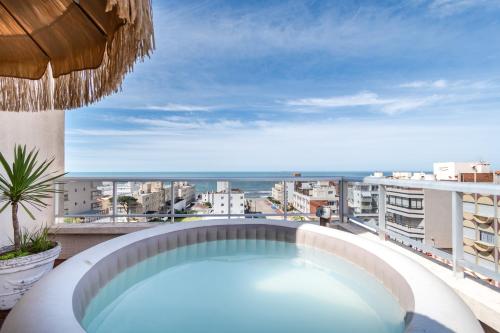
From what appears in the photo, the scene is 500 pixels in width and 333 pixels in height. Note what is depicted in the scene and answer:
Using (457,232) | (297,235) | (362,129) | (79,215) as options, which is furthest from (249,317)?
(362,129)

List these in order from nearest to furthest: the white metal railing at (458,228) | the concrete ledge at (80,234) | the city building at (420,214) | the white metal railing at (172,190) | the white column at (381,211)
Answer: the white metal railing at (458,228) < the city building at (420,214) < the white column at (381,211) < the concrete ledge at (80,234) < the white metal railing at (172,190)

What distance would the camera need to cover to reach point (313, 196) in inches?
147

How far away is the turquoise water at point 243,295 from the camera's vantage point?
1.50 meters

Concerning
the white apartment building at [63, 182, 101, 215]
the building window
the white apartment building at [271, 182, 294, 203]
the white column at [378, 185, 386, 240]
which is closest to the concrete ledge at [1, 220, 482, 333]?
the building window

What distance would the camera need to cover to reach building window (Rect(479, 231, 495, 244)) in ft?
5.54

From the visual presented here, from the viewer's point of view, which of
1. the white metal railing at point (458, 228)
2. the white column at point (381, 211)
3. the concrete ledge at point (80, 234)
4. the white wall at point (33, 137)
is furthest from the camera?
the concrete ledge at point (80, 234)

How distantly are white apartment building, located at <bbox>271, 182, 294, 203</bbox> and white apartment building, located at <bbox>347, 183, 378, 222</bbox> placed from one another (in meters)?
0.81

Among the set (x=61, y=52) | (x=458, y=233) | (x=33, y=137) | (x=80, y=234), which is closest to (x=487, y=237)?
(x=458, y=233)

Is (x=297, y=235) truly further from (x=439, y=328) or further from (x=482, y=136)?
(x=482, y=136)

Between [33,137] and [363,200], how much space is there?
13.0 feet

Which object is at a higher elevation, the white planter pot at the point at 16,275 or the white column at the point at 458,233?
the white column at the point at 458,233

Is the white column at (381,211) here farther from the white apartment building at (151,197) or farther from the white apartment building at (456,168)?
the white apartment building at (151,197)

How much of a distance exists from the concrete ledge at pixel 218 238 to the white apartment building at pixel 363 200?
0.93m

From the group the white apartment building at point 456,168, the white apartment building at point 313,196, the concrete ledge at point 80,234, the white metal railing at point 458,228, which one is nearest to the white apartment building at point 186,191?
the concrete ledge at point 80,234
